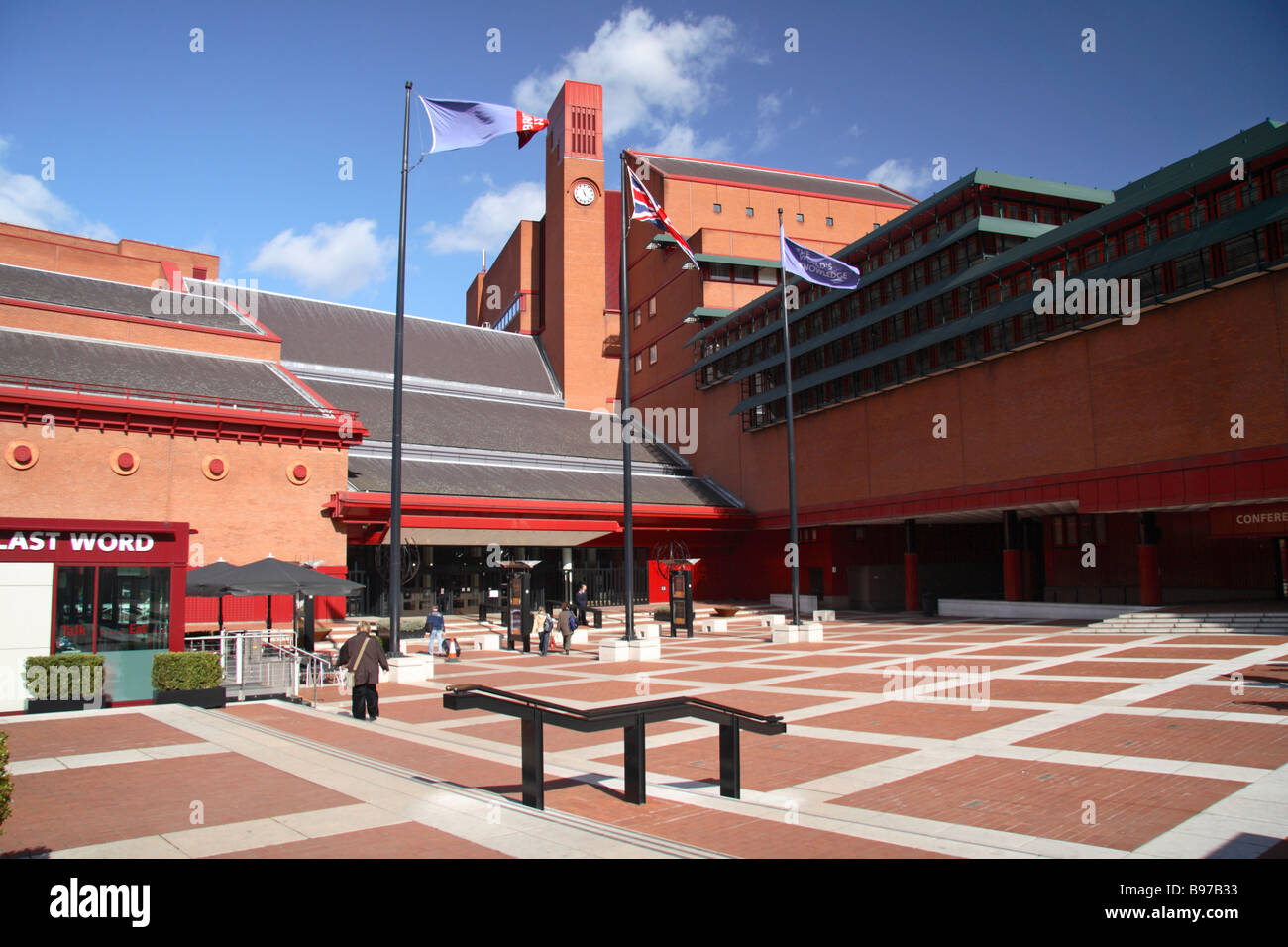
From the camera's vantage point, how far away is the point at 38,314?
1319 inches

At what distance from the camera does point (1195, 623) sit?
82.8 feet

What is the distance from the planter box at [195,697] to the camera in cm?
1516

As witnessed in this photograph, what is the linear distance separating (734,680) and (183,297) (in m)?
35.2

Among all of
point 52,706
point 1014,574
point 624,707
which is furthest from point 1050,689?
point 1014,574

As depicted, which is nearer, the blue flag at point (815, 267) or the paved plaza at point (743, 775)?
the paved plaza at point (743, 775)

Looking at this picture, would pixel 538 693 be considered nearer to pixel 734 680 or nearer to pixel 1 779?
pixel 734 680

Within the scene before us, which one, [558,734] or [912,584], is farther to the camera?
[912,584]

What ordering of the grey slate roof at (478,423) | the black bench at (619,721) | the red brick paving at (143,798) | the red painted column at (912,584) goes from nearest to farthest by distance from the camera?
the red brick paving at (143,798) < the black bench at (619,721) < the red painted column at (912,584) < the grey slate roof at (478,423)

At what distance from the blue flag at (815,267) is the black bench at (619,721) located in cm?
2009

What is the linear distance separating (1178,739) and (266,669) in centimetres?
1638

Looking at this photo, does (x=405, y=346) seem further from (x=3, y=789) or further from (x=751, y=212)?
(x=3, y=789)

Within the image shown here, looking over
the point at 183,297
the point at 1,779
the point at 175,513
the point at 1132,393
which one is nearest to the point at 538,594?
the point at 175,513

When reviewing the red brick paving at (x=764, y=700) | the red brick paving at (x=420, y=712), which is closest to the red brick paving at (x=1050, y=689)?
the red brick paving at (x=764, y=700)

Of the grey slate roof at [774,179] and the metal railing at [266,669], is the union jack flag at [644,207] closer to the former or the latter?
the metal railing at [266,669]
